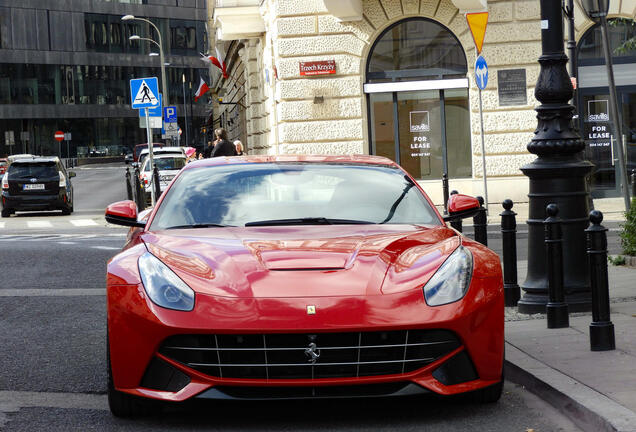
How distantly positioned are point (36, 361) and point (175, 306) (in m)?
2.59

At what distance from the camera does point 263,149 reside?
2933cm

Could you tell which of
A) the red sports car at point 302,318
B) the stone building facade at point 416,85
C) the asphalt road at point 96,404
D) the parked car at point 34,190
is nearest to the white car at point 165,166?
the parked car at point 34,190

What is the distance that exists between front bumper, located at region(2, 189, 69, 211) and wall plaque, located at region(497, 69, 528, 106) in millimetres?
12920

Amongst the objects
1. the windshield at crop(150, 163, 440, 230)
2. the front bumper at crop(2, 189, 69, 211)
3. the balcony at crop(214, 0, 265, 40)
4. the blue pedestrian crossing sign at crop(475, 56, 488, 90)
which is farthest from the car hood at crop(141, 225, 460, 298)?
the front bumper at crop(2, 189, 69, 211)

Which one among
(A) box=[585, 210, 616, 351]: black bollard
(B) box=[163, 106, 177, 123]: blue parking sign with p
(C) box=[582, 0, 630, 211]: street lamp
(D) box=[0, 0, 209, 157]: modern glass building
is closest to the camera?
(A) box=[585, 210, 616, 351]: black bollard

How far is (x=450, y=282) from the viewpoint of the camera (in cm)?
516

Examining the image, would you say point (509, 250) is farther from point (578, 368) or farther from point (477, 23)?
point (477, 23)

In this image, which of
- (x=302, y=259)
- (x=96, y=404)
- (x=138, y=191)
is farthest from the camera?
(x=138, y=191)

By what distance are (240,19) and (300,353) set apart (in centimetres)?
2450

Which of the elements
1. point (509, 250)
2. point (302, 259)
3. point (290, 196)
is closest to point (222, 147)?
point (509, 250)

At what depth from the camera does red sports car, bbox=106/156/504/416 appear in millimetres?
4922

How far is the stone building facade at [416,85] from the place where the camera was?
23.6m

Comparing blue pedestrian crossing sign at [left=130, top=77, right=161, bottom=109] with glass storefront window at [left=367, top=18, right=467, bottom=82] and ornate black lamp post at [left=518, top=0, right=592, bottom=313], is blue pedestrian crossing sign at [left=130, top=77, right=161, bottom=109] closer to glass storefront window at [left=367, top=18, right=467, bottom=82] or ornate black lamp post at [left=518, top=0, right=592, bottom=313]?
glass storefront window at [left=367, top=18, right=467, bottom=82]

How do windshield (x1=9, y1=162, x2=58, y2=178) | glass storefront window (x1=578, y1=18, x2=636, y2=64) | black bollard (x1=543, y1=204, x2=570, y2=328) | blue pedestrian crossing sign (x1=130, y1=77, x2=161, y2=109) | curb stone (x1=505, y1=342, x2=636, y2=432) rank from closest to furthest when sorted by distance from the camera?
1. curb stone (x1=505, y1=342, x2=636, y2=432)
2. black bollard (x1=543, y1=204, x2=570, y2=328)
3. glass storefront window (x1=578, y1=18, x2=636, y2=64)
4. blue pedestrian crossing sign (x1=130, y1=77, x2=161, y2=109)
5. windshield (x1=9, y1=162, x2=58, y2=178)
